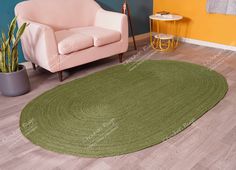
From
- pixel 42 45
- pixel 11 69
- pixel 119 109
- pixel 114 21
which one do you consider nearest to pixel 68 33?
pixel 42 45

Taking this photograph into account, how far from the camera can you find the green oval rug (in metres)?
1.76

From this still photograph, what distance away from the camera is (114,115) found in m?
2.05

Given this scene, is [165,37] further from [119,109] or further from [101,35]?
[119,109]

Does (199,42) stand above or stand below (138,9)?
below

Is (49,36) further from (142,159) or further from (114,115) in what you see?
(142,159)

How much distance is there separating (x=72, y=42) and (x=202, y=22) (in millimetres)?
2228

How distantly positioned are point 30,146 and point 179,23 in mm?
3242

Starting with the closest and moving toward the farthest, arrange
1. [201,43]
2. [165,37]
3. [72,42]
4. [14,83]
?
[14,83] < [72,42] < [165,37] < [201,43]

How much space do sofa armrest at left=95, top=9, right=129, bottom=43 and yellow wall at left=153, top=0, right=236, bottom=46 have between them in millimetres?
1379

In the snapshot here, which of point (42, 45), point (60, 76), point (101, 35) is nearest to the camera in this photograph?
point (42, 45)

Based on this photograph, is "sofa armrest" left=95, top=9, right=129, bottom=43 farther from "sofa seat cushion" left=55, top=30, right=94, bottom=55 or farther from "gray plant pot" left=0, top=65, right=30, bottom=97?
"gray plant pot" left=0, top=65, right=30, bottom=97

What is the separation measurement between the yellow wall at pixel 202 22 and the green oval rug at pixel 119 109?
1009mm

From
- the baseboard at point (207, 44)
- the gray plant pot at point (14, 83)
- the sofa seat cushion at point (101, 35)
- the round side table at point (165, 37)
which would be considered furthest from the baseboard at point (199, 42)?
the gray plant pot at point (14, 83)

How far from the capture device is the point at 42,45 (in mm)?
2504
